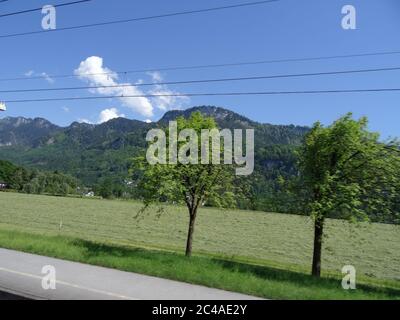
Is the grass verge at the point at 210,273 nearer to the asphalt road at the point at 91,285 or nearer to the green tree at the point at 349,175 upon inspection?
the asphalt road at the point at 91,285

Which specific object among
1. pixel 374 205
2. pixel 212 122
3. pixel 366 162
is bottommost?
pixel 374 205

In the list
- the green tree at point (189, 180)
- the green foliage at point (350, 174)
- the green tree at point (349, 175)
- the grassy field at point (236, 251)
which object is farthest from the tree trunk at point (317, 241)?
the green tree at point (189, 180)

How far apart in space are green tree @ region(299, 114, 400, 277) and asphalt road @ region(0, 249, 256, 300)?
6383mm

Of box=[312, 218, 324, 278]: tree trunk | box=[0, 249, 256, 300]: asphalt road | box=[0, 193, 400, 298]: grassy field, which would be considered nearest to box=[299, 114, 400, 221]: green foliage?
box=[312, 218, 324, 278]: tree trunk

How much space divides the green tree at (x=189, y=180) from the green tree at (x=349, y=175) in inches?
186

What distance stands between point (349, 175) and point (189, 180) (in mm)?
7514

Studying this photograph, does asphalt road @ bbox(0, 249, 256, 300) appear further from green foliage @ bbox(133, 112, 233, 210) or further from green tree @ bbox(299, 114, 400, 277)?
green tree @ bbox(299, 114, 400, 277)

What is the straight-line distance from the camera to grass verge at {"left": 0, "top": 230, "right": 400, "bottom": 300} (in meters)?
12.8

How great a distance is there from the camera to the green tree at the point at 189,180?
19688 millimetres
